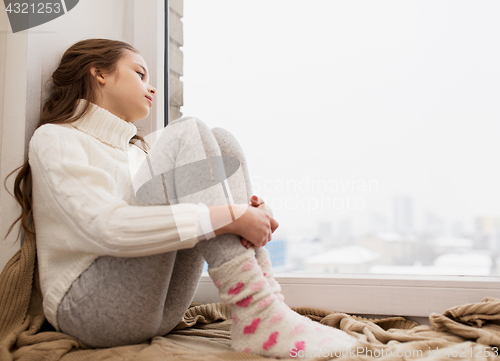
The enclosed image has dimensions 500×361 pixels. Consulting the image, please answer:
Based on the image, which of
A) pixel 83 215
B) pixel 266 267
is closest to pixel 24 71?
pixel 83 215

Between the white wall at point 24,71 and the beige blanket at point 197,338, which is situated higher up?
the white wall at point 24,71

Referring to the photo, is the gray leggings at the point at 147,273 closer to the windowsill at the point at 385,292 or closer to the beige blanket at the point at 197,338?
the beige blanket at the point at 197,338

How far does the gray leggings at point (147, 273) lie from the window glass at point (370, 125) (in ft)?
1.46

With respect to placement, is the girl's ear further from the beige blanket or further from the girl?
the beige blanket

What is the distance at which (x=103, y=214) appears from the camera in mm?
679

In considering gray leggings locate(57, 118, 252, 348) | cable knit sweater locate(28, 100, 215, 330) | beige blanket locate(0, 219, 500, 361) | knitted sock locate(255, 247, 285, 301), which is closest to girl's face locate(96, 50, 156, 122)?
cable knit sweater locate(28, 100, 215, 330)

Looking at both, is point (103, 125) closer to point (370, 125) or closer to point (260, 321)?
point (260, 321)

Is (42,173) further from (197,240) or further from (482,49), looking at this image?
(482,49)

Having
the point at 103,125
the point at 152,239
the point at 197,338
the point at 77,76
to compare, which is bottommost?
the point at 197,338

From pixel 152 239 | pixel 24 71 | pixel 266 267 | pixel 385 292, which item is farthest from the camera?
pixel 385 292

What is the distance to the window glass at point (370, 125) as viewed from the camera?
105 centimetres

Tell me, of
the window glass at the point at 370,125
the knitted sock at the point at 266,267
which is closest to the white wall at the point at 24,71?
the window glass at the point at 370,125

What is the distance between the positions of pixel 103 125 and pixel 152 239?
1.35ft

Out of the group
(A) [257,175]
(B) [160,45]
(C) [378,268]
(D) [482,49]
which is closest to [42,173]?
(A) [257,175]
